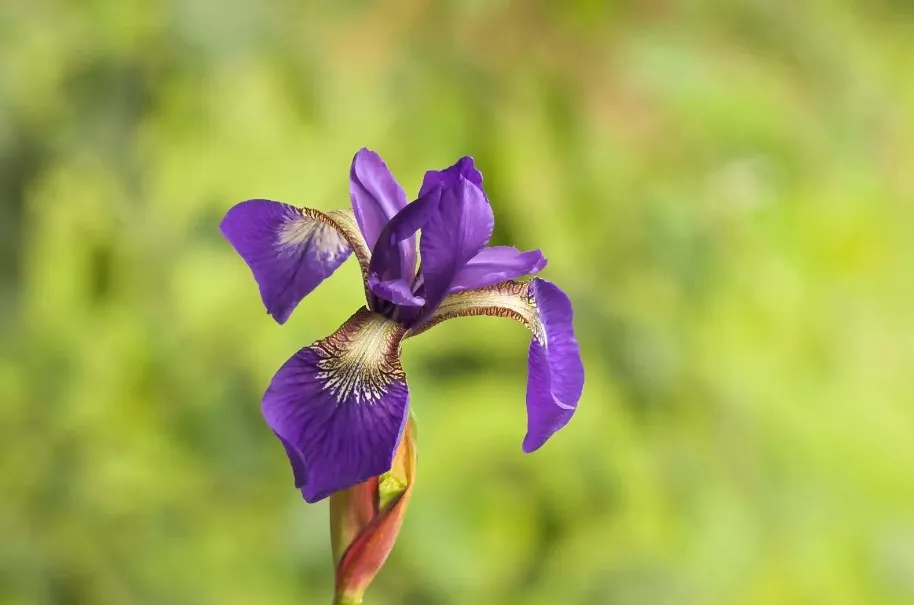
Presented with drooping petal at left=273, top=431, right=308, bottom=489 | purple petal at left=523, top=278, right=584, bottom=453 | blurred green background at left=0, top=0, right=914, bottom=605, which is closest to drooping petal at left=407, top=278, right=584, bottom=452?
purple petal at left=523, top=278, right=584, bottom=453

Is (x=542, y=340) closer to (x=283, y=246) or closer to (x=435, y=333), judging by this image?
(x=283, y=246)

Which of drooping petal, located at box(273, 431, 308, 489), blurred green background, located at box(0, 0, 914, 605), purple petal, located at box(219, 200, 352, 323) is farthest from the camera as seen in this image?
blurred green background, located at box(0, 0, 914, 605)

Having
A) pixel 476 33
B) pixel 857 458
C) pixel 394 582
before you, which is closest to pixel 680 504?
pixel 857 458

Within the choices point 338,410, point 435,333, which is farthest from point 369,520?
point 435,333

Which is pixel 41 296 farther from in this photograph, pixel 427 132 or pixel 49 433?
pixel 427 132

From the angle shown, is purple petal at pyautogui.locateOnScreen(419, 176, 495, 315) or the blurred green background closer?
purple petal at pyautogui.locateOnScreen(419, 176, 495, 315)

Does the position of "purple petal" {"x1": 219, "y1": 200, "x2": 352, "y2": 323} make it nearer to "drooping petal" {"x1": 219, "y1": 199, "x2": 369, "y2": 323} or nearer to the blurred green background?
"drooping petal" {"x1": 219, "y1": 199, "x2": 369, "y2": 323}

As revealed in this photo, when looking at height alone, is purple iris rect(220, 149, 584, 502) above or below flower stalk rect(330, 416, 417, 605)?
above

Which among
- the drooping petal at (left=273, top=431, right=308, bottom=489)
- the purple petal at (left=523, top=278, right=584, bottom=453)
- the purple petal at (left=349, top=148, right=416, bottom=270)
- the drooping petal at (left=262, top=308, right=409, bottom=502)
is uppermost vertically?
the purple petal at (left=349, top=148, right=416, bottom=270)
